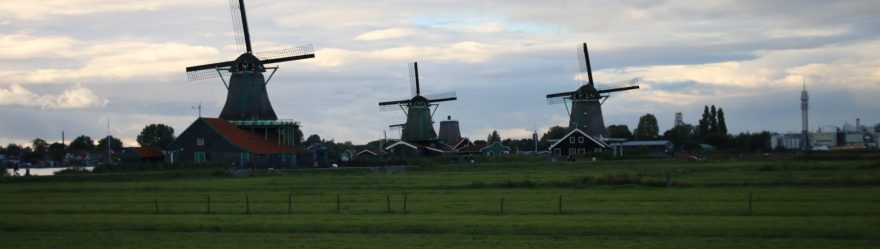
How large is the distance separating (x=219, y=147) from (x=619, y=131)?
104732mm

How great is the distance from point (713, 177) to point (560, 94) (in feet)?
243

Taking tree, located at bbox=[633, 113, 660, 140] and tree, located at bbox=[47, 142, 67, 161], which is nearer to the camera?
tree, located at bbox=[633, 113, 660, 140]

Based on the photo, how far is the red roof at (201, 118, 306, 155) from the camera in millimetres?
87062

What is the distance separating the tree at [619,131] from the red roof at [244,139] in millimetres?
92744

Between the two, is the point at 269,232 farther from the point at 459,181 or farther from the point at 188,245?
Answer: the point at 459,181

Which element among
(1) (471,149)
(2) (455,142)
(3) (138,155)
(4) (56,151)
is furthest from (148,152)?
(4) (56,151)

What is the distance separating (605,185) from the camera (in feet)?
167

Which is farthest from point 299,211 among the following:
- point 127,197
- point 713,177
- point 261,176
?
point 261,176

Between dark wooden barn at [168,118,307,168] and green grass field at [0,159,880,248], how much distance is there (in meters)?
27.6

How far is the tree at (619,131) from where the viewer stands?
174m

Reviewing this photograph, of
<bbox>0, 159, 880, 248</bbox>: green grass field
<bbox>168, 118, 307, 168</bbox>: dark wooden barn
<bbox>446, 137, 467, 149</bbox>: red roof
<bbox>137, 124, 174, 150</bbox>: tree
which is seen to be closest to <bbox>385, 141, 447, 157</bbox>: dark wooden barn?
<bbox>446, 137, 467, 149</bbox>: red roof

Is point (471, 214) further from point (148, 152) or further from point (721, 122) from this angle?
point (721, 122)

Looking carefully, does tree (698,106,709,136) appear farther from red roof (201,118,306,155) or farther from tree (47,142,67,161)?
tree (47,142,67,161)

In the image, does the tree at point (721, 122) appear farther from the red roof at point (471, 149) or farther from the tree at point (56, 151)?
the tree at point (56, 151)
